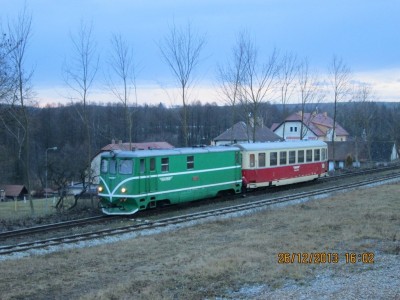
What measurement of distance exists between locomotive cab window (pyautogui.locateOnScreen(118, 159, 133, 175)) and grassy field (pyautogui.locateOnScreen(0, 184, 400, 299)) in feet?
13.4

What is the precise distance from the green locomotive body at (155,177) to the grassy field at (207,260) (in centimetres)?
362

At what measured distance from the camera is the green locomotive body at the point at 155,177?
18922 mm

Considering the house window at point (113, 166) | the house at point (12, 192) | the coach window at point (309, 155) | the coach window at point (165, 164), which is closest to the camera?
the house window at point (113, 166)

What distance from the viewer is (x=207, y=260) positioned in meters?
10.7

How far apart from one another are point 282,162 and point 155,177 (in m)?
10.4

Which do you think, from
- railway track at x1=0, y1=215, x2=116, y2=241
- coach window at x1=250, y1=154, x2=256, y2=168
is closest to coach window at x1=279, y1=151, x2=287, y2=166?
coach window at x1=250, y1=154, x2=256, y2=168

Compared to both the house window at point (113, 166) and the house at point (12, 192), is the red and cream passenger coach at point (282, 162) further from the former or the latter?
the house at point (12, 192)

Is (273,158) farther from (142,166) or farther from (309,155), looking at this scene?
(142,166)

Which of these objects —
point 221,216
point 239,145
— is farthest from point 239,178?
point 221,216

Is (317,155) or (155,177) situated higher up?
(317,155)

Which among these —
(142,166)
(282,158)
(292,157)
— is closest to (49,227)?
(142,166)

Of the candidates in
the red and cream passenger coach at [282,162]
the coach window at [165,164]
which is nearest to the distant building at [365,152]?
the red and cream passenger coach at [282,162]

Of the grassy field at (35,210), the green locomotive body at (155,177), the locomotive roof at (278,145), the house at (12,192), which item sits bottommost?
the house at (12,192)

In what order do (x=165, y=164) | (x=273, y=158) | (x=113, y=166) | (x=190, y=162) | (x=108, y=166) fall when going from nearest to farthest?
(x=113, y=166) < (x=108, y=166) < (x=165, y=164) < (x=190, y=162) < (x=273, y=158)
